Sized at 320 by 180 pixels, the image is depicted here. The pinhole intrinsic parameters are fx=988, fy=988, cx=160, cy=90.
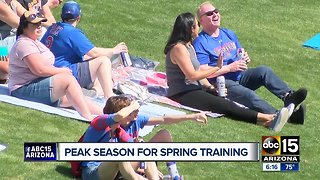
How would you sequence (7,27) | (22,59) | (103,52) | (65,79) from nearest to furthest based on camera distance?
(65,79)
(22,59)
(103,52)
(7,27)

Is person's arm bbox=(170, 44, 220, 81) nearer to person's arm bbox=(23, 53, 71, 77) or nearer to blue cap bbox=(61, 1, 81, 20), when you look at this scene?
blue cap bbox=(61, 1, 81, 20)

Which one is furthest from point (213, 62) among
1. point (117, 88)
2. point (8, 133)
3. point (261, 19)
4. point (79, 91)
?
point (261, 19)

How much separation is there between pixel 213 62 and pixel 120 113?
3.65 m

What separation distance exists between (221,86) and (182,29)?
82cm

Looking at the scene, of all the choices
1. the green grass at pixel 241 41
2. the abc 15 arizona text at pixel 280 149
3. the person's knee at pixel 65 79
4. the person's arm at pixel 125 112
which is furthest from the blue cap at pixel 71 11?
the person's arm at pixel 125 112

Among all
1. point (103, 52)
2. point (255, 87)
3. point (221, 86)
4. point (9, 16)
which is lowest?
point (255, 87)

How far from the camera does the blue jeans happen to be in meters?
11.8

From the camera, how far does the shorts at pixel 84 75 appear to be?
11.5 meters

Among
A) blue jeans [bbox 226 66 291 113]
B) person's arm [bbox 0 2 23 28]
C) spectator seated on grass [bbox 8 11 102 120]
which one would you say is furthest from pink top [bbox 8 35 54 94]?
blue jeans [bbox 226 66 291 113]

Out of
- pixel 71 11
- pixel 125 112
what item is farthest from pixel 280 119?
pixel 125 112

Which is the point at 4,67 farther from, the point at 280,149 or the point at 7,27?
the point at 280,149

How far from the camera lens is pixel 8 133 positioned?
33.3 ft

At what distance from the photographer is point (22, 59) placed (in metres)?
10.8

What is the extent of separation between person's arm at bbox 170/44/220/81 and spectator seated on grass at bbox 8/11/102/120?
1.20 m
